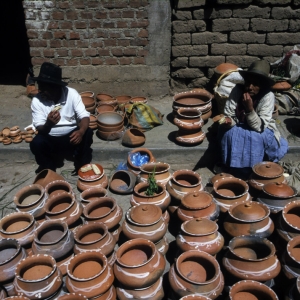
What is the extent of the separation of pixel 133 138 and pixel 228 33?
2.35m

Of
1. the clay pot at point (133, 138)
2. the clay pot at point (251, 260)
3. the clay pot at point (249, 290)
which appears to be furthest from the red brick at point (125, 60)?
the clay pot at point (249, 290)

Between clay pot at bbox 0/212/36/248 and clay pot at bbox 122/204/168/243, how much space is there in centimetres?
86

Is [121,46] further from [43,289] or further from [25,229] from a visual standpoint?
[43,289]

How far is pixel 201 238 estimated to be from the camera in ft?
9.61

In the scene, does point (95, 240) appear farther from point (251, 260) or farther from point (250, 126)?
point (250, 126)

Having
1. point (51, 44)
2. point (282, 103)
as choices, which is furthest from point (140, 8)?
point (282, 103)

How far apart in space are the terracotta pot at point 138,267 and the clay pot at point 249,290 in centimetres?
57

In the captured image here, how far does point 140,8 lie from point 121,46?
0.65 meters

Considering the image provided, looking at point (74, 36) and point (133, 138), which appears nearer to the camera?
point (133, 138)

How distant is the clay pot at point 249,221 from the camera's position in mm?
3033

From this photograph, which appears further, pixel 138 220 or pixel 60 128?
pixel 60 128

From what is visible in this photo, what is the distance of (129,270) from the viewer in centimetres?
265

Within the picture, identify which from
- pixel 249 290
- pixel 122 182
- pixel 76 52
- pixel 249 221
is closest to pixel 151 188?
pixel 122 182

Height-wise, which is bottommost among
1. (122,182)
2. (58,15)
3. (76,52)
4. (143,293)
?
(122,182)
